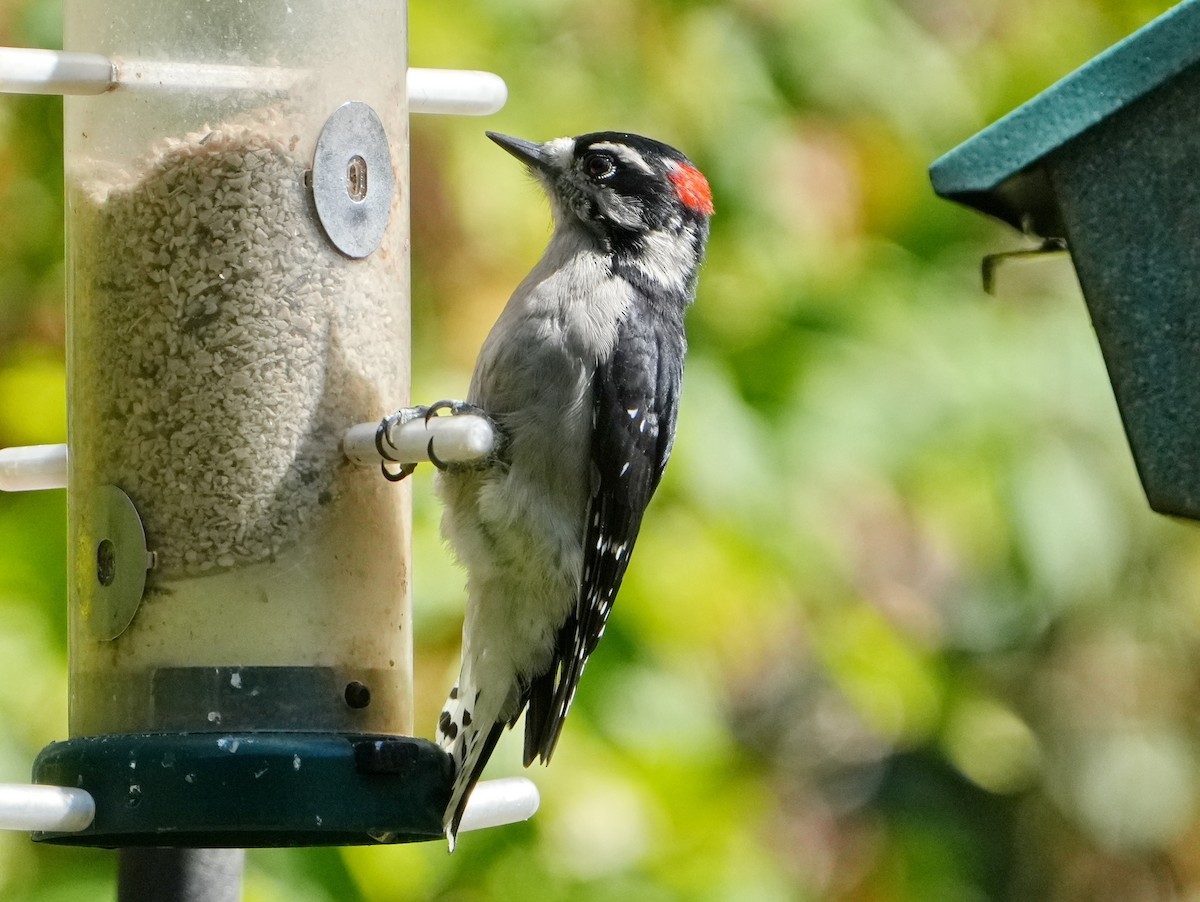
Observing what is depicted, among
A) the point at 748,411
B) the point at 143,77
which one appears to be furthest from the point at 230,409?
the point at 748,411

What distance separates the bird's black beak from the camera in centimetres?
371

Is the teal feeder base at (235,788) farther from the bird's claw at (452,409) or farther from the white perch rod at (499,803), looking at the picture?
the bird's claw at (452,409)

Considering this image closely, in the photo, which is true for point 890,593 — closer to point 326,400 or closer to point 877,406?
point 877,406

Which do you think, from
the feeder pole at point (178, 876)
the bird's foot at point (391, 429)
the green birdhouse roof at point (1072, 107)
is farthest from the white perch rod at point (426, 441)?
the green birdhouse roof at point (1072, 107)

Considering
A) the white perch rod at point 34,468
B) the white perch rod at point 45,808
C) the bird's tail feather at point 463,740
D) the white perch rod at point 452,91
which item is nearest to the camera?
the white perch rod at point 45,808

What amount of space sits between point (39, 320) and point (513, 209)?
1.19 m

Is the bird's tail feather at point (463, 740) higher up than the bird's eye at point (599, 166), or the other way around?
the bird's eye at point (599, 166)

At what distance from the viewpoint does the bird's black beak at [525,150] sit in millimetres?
3711

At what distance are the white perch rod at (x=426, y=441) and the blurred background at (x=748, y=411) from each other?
678mm

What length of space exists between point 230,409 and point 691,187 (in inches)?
58.1

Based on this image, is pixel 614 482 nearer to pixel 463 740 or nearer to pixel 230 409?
pixel 463 740

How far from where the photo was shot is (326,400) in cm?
315

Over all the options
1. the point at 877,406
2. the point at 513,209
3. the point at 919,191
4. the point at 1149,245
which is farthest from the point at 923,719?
the point at 1149,245

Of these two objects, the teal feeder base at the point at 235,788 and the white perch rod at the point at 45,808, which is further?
the teal feeder base at the point at 235,788
